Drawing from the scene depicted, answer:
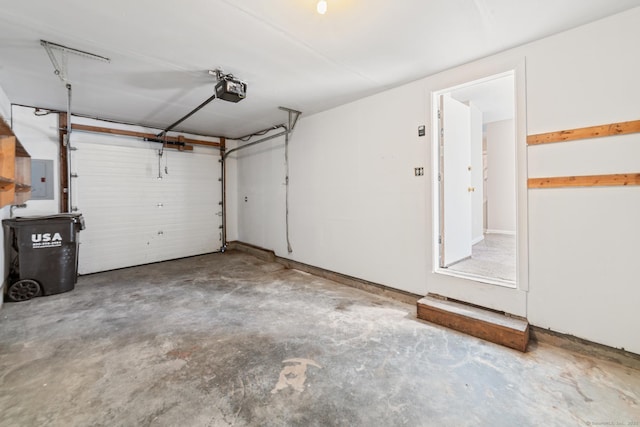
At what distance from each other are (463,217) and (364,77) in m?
2.37

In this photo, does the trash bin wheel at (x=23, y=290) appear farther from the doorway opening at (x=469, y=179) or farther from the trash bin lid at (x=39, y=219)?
the doorway opening at (x=469, y=179)

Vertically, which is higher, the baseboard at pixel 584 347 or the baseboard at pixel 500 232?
the baseboard at pixel 500 232

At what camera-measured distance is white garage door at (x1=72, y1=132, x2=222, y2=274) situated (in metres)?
4.77

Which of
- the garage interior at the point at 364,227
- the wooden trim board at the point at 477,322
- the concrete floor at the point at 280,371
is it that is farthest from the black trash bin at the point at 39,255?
the wooden trim board at the point at 477,322

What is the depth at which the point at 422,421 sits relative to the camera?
1.59 metres

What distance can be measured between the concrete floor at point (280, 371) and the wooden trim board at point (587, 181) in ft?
4.53

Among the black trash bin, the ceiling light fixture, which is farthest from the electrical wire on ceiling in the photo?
the black trash bin

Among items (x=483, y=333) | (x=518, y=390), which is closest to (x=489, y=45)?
(x=483, y=333)

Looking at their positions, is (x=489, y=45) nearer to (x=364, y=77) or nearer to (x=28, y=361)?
(x=364, y=77)

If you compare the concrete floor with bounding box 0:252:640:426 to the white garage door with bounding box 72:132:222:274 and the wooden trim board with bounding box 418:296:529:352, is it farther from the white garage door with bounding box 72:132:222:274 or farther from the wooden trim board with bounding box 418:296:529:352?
the white garage door with bounding box 72:132:222:274

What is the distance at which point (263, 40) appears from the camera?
2.40 m

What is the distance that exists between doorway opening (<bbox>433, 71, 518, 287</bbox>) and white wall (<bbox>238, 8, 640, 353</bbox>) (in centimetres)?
18

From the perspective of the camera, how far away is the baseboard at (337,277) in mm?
3453

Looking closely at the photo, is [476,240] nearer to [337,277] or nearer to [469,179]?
[469,179]
